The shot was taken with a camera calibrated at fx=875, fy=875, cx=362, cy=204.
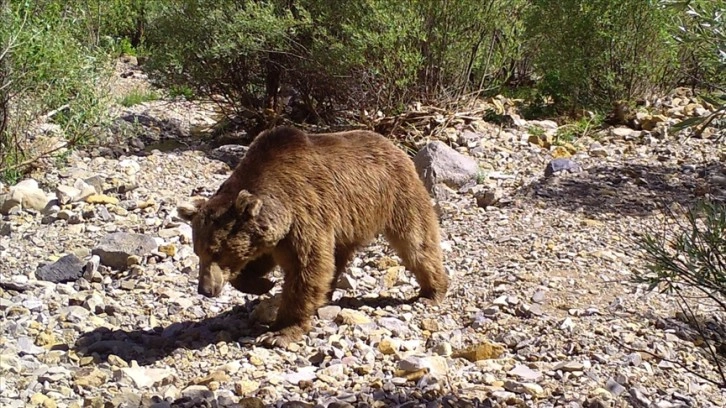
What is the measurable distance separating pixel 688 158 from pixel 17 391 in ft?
25.0

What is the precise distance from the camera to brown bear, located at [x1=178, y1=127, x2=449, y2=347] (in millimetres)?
5336

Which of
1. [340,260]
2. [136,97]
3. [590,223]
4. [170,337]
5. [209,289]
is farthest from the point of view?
[136,97]

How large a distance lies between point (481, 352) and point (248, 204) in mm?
1669

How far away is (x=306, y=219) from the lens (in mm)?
5586

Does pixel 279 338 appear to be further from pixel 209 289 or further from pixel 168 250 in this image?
pixel 168 250

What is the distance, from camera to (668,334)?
554 centimetres

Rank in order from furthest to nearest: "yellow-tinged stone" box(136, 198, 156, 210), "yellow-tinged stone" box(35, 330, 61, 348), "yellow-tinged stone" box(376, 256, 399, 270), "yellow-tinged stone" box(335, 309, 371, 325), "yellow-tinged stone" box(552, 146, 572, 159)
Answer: "yellow-tinged stone" box(552, 146, 572, 159)
"yellow-tinged stone" box(136, 198, 156, 210)
"yellow-tinged stone" box(376, 256, 399, 270)
"yellow-tinged stone" box(335, 309, 371, 325)
"yellow-tinged stone" box(35, 330, 61, 348)

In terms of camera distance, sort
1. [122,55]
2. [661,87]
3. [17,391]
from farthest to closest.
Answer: [122,55]
[661,87]
[17,391]

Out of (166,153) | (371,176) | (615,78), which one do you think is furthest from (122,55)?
(371,176)

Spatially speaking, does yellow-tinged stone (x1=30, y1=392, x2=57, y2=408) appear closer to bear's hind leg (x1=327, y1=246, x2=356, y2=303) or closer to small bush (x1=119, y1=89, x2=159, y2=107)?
bear's hind leg (x1=327, y1=246, x2=356, y2=303)

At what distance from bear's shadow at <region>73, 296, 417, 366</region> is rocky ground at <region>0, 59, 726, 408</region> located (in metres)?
0.02

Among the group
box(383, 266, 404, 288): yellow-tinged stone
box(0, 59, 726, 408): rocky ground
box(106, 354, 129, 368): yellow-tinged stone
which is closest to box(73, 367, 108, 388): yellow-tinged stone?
box(0, 59, 726, 408): rocky ground

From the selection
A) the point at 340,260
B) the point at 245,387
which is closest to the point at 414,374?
the point at 245,387

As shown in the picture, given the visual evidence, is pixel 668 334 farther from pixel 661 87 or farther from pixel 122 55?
pixel 122 55
